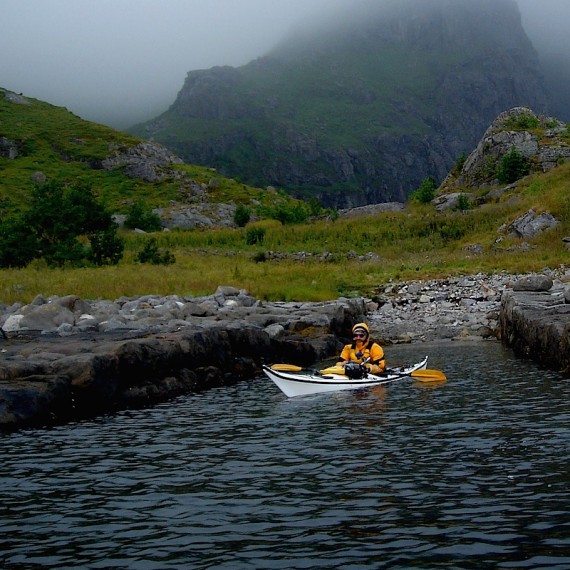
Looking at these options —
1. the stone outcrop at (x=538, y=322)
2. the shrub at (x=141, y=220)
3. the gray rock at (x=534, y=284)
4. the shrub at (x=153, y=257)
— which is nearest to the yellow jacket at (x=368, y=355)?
the stone outcrop at (x=538, y=322)

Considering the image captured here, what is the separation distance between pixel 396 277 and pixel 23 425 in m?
30.0

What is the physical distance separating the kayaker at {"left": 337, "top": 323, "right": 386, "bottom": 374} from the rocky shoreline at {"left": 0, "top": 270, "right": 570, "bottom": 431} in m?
3.77

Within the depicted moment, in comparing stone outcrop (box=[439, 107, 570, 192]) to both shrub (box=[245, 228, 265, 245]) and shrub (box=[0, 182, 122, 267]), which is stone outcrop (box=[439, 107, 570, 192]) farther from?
shrub (box=[0, 182, 122, 267])

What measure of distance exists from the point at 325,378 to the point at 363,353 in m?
2.39

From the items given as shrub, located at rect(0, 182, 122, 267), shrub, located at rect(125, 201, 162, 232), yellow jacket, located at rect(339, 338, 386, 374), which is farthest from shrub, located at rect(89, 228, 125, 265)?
shrub, located at rect(125, 201, 162, 232)

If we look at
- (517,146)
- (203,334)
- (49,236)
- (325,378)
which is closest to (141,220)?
(49,236)

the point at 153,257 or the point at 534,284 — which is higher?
the point at 153,257

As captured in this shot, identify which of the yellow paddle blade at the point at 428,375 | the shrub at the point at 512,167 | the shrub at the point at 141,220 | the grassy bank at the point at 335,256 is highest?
the shrub at the point at 512,167

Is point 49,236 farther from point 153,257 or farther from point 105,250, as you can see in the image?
point 153,257

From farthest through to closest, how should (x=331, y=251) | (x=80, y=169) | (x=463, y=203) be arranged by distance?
(x=80, y=169), (x=463, y=203), (x=331, y=251)

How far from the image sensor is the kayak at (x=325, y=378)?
18828 millimetres

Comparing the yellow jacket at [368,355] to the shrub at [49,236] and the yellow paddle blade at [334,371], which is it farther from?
the shrub at [49,236]

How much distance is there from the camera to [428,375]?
20.2 metres

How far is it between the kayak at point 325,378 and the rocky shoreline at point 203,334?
292 centimetres
